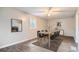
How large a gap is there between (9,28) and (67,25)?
1.46 meters

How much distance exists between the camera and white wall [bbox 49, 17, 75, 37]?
1924 millimetres

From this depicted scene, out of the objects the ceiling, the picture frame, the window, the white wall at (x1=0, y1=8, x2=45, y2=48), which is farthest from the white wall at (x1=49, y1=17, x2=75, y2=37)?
the picture frame

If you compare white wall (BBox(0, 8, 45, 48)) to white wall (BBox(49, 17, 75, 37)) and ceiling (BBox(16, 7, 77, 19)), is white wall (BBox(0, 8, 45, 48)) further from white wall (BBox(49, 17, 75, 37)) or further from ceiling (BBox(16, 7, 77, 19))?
white wall (BBox(49, 17, 75, 37))

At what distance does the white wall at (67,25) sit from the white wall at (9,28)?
0.26m

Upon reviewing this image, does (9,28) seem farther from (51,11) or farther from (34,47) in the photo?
(51,11)

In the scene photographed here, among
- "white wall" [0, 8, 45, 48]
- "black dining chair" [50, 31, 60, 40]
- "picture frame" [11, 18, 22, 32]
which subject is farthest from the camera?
"black dining chair" [50, 31, 60, 40]

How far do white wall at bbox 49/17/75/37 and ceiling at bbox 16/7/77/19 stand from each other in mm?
102

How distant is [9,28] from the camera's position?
71.1 inches

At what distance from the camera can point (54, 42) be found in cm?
198

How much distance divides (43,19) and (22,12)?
545 millimetres

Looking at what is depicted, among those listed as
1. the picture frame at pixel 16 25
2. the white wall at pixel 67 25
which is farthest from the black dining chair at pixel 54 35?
the picture frame at pixel 16 25

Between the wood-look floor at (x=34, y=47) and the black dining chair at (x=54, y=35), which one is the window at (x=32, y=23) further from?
the black dining chair at (x=54, y=35)
